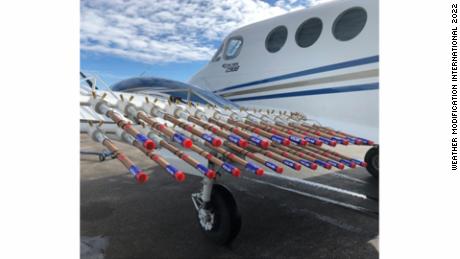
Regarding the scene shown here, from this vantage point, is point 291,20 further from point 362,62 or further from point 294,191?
point 294,191

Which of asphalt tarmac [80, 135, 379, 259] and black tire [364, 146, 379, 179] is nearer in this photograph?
asphalt tarmac [80, 135, 379, 259]

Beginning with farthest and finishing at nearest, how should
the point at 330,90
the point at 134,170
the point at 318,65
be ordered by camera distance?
the point at 318,65 < the point at 330,90 < the point at 134,170

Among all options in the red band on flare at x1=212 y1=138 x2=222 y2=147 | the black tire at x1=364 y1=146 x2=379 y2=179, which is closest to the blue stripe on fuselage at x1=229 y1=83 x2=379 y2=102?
the red band on flare at x1=212 y1=138 x2=222 y2=147

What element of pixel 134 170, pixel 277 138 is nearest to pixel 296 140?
pixel 277 138

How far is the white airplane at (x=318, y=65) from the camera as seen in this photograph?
4250 mm

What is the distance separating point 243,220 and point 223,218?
897 millimetres

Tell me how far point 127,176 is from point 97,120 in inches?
173

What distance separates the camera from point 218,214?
12.1 feet

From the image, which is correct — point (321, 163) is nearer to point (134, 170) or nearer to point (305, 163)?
point (305, 163)

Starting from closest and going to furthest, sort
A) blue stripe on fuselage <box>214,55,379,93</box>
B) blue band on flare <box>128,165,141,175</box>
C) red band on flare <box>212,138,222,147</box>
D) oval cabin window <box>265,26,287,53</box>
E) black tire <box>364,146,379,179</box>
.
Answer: blue band on flare <box>128,165,141,175</box> → red band on flare <box>212,138,222,147</box> → blue stripe on fuselage <box>214,55,379,93</box> → oval cabin window <box>265,26,287,53</box> → black tire <box>364,146,379,179</box>

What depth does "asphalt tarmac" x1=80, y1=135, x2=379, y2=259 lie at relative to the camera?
3.56 metres

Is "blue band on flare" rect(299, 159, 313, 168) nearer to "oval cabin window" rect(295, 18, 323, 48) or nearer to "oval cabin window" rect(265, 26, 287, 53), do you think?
"oval cabin window" rect(295, 18, 323, 48)

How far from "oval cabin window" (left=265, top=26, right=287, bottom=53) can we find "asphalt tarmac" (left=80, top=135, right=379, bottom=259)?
2.65 meters

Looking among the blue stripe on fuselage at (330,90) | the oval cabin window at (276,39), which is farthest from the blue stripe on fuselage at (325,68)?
the oval cabin window at (276,39)
